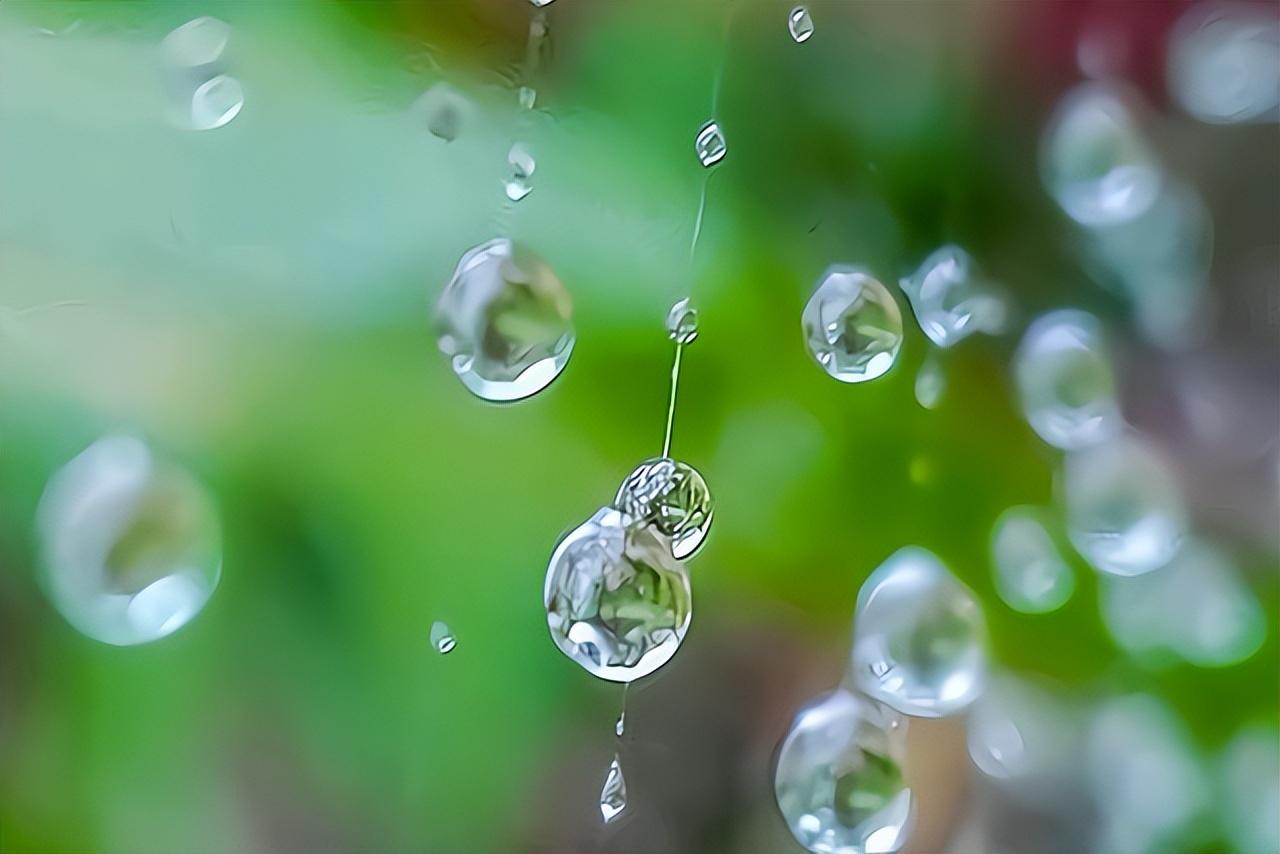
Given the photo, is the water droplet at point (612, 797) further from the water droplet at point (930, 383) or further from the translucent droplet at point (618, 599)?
the water droplet at point (930, 383)

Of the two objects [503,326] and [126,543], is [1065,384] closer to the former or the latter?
[503,326]

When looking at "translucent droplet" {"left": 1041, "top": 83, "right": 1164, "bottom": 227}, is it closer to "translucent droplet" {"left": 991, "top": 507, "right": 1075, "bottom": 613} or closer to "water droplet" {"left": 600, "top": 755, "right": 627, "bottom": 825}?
"translucent droplet" {"left": 991, "top": 507, "right": 1075, "bottom": 613}

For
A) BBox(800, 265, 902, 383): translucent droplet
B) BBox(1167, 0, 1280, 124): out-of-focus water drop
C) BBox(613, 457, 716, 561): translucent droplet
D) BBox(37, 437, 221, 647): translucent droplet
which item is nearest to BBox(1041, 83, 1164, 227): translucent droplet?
BBox(1167, 0, 1280, 124): out-of-focus water drop

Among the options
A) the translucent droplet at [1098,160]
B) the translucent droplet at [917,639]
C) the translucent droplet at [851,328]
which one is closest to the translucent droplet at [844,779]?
the translucent droplet at [917,639]

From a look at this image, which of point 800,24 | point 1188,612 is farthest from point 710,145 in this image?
point 1188,612

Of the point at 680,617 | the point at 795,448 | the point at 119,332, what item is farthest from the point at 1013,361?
the point at 119,332

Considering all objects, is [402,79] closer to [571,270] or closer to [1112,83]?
[571,270]
